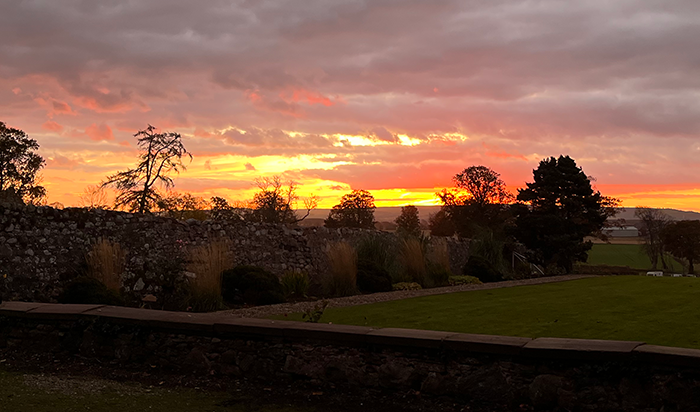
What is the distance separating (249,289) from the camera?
1108cm

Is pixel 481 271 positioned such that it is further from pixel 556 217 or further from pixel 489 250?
pixel 556 217

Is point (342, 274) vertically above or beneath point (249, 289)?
above

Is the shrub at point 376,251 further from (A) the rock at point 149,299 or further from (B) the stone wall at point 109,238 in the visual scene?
(A) the rock at point 149,299

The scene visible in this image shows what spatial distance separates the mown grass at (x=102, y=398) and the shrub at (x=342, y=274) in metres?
7.66

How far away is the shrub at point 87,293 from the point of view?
→ 9.48 meters

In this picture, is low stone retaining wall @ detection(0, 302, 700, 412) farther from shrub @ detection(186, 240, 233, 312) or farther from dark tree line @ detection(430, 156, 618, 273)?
dark tree line @ detection(430, 156, 618, 273)

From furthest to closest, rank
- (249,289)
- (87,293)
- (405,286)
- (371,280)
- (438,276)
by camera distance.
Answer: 1. (438,276)
2. (405,286)
3. (371,280)
4. (249,289)
5. (87,293)

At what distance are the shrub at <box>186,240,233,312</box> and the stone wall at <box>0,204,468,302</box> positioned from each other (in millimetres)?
643

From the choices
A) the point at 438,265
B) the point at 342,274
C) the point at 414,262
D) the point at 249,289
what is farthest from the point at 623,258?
the point at 249,289

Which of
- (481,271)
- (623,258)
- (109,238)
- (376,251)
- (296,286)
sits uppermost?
(109,238)

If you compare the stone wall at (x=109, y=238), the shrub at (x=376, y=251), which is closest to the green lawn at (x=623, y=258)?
the shrub at (x=376, y=251)

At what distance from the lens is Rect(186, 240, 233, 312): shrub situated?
33.6 ft

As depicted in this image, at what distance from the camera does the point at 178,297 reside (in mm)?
10797

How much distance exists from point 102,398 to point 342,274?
27.2 ft
